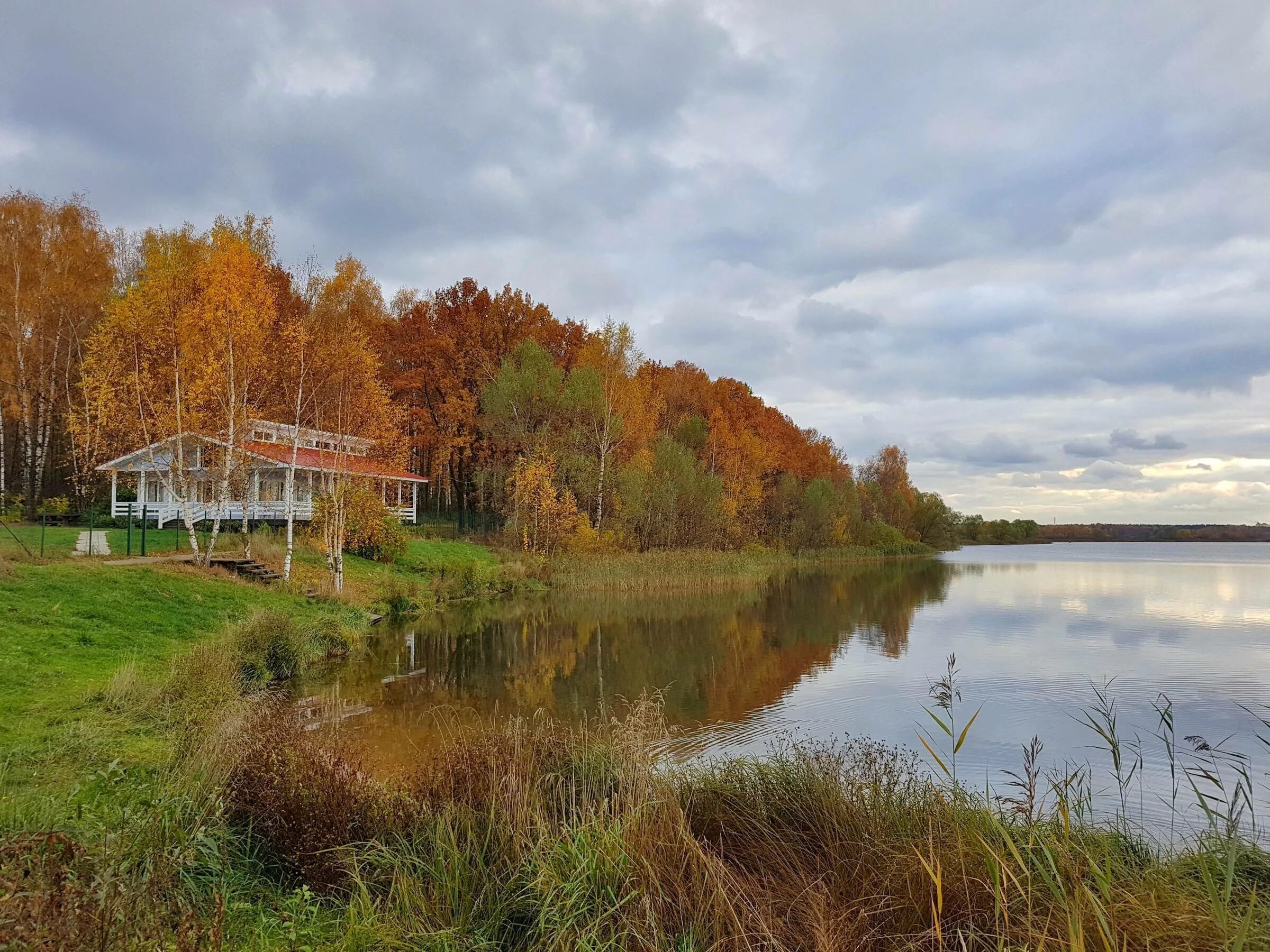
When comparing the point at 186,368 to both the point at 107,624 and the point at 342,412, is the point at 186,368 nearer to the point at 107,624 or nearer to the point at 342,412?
the point at 342,412

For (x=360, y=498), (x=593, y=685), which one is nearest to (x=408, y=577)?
(x=360, y=498)

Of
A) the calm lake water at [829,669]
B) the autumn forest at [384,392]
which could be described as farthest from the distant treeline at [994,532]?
the calm lake water at [829,669]

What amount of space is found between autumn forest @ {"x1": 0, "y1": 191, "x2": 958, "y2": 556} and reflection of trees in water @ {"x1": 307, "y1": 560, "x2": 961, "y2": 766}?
6.64 metres

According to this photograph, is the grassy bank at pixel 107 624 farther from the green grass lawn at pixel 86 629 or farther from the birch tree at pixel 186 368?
the birch tree at pixel 186 368

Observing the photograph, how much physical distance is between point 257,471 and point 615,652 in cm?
1457

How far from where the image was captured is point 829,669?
16188 millimetres

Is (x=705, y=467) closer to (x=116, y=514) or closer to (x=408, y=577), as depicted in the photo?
(x=408, y=577)

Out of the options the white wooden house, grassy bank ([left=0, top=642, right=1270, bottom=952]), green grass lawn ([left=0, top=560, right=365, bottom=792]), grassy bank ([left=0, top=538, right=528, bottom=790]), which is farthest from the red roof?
grassy bank ([left=0, top=642, right=1270, bottom=952])

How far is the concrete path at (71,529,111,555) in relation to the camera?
19828 mm

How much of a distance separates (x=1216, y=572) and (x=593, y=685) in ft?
167

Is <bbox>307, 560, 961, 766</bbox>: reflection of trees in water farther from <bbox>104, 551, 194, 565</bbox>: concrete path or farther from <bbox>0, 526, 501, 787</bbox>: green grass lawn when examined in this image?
<bbox>104, 551, 194, 565</bbox>: concrete path

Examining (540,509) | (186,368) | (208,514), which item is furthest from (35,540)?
(540,509)

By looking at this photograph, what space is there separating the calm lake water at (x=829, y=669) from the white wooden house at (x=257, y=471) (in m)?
5.51

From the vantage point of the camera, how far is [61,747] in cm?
690
